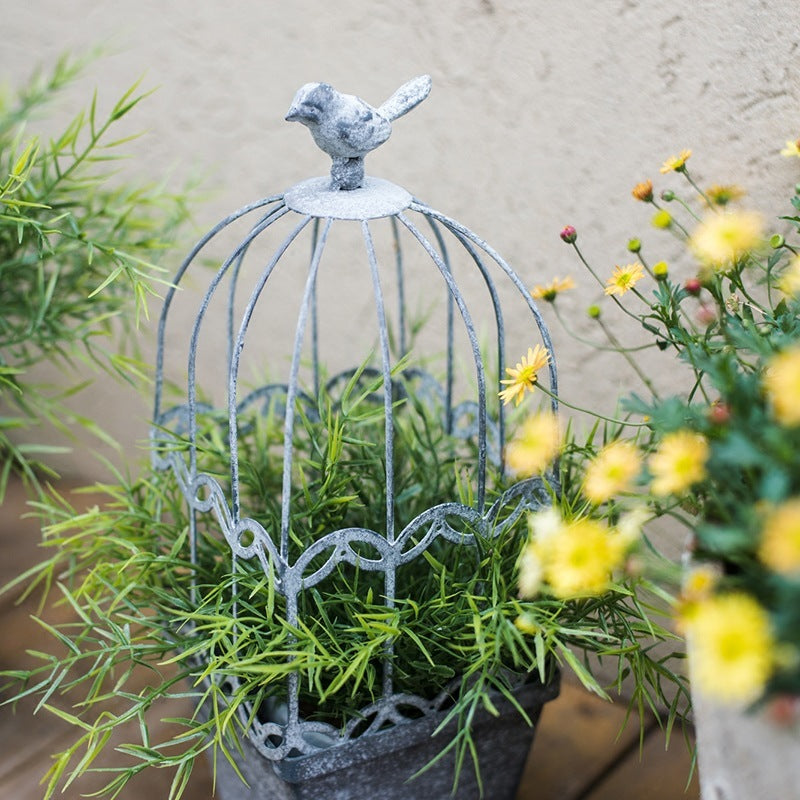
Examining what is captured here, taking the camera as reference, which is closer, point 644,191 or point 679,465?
point 679,465

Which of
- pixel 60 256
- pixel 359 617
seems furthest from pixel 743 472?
pixel 60 256

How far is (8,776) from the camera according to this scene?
1001 millimetres

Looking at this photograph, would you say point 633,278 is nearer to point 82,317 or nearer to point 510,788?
point 510,788

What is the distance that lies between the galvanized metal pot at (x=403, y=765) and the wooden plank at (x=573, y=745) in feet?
0.41

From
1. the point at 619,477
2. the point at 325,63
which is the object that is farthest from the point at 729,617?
the point at 325,63

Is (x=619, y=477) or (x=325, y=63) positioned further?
(x=325, y=63)

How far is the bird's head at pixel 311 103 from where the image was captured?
2.25 feet

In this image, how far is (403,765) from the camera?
78 cm

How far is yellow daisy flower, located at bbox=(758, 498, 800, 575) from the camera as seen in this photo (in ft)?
1.29

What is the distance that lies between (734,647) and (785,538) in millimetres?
52

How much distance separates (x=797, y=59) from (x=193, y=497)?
2.11ft

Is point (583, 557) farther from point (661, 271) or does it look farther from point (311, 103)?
point (311, 103)

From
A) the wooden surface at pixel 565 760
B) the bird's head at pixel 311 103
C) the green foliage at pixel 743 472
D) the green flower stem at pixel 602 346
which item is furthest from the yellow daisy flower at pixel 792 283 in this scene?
the wooden surface at pixel 565 760

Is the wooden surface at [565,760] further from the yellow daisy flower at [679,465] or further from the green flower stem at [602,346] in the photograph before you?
the yellow daisy flower at [679,465]
